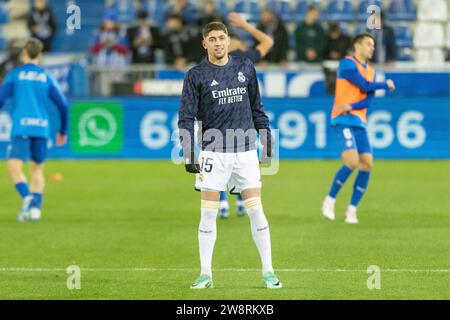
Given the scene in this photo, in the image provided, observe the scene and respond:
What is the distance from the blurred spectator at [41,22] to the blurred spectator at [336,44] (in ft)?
22.2

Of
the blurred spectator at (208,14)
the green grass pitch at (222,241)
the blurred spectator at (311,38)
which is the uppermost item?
the blurred spectator at (208,14)

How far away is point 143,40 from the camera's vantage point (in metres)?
24.5

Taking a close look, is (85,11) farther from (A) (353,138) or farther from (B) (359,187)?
(B) (359,187)

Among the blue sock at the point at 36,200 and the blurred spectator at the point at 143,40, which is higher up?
the blurred spectator at the point at 143,40

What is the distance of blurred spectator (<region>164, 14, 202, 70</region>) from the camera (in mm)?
24125

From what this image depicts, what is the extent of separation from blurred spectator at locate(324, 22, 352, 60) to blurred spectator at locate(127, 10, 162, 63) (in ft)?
12.6

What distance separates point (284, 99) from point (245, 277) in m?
12.6

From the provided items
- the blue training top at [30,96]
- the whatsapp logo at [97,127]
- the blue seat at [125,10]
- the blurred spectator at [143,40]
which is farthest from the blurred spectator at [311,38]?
the blue training top at [30,96]

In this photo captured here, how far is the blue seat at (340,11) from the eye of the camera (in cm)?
2686

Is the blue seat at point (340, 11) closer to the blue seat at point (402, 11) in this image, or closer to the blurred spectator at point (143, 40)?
the blue seat at point (402, 11)

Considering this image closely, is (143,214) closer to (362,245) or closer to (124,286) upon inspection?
(362,245)

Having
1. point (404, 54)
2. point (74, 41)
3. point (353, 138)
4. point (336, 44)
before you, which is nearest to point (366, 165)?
point (353, 138)

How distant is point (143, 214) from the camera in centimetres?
1524

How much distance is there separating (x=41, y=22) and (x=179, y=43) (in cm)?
387
